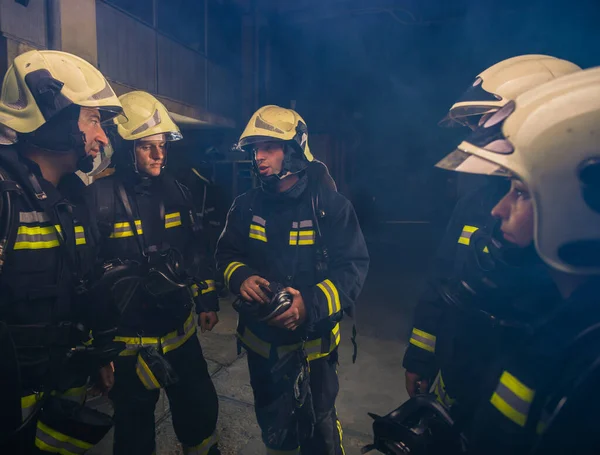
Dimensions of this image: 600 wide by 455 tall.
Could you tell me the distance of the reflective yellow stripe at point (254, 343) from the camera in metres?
2.39

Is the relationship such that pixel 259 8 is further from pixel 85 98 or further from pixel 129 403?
pixel 129 403

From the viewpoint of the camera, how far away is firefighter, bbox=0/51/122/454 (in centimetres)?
173

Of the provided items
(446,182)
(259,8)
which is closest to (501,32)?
(446,182)

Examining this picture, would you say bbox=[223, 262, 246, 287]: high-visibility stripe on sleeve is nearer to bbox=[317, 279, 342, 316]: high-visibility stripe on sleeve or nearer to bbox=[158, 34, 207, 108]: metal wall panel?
bbox=[317, 279, 342, 316]: high-visibility stripe on sleeve

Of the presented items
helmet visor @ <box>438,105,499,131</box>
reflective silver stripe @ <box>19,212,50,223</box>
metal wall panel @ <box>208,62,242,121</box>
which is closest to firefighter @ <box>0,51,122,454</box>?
reflective silver stripe @ <box>19,212,50,223</box>

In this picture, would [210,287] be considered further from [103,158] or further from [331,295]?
[103,158]

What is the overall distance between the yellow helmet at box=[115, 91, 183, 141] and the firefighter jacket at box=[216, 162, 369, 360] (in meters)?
0.95

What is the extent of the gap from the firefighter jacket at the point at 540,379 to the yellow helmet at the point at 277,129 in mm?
2019

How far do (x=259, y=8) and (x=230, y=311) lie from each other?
761 cm

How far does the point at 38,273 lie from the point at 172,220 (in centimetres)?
99

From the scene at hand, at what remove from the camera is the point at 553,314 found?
1.00 meters

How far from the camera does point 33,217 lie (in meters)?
1.84

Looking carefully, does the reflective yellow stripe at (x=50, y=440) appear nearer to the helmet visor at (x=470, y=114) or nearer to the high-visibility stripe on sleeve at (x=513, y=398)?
the high-visibility stripe on sleeve at (x=513, y=398)

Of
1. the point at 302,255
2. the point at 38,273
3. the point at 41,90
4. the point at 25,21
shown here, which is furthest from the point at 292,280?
the point at 25,21
